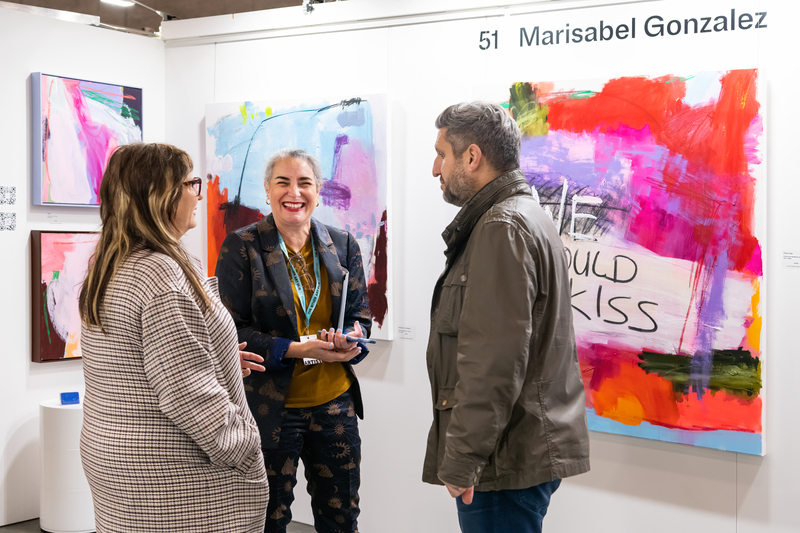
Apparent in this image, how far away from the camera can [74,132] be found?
12.3 ft

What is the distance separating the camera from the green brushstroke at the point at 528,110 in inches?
116

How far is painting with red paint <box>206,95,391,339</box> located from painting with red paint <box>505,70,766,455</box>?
827mm

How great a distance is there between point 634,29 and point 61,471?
11.7ft

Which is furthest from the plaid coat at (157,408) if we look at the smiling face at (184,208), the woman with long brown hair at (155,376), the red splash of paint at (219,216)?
the red splash of paint at (219,216)

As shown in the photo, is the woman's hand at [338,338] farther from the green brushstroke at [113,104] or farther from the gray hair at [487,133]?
the green brushstroke at [113,104]

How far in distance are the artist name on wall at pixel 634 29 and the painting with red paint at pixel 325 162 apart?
79cm

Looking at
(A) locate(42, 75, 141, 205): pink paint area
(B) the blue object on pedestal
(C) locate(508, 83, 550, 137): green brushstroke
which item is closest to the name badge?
(C) locate(508, 83, 550, 137): green brushstroke

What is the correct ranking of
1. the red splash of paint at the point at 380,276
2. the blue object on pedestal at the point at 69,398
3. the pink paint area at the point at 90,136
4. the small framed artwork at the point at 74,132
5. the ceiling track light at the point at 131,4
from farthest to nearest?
the ceiling track light at the point at 131,4, the pink paint area at the point at 90,136, the small framed artwork at the point at 74,132, the blue object on pedestal at the point at 69,398, the red splash of paint at the point at 380,276

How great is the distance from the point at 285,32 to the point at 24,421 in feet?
8.63

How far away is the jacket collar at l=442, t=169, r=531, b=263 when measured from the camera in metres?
1.80

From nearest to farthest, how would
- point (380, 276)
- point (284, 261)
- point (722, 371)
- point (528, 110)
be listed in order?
point (284, 261), point (722, 371), point (528, 110), point (380, 276)

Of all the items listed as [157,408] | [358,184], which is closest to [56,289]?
[358,184]

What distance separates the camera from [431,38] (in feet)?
10.8

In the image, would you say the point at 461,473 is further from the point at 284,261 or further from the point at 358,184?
the point at 358,184
